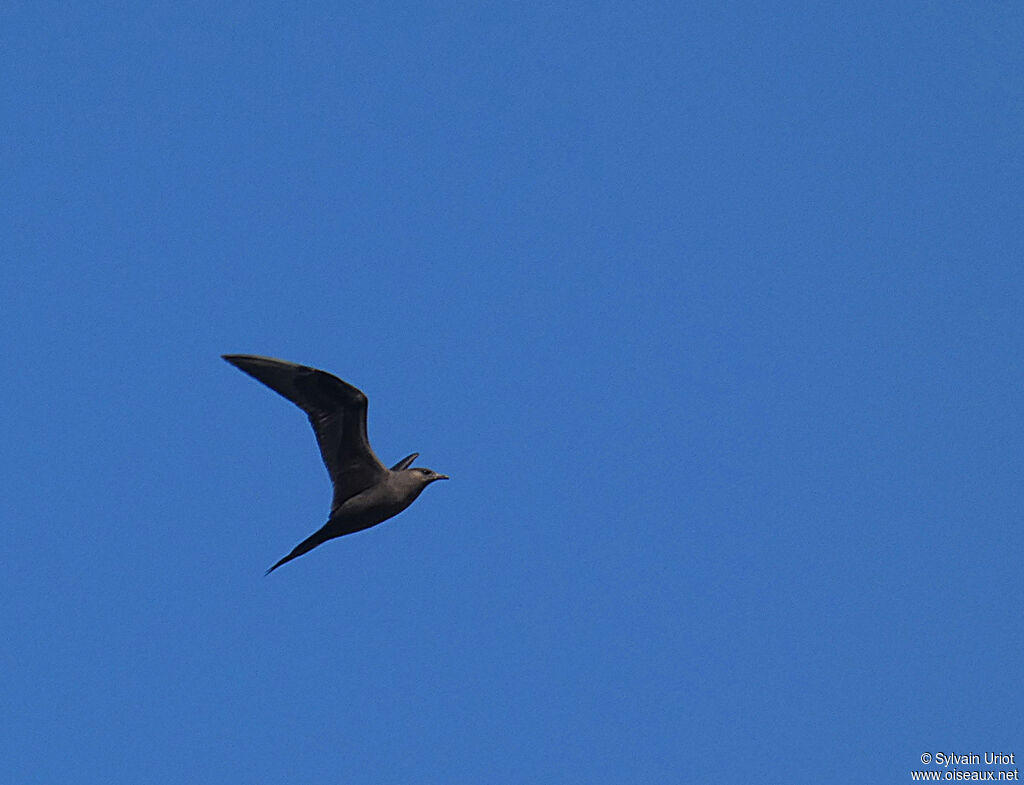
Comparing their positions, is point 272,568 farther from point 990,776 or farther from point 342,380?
point 990,776

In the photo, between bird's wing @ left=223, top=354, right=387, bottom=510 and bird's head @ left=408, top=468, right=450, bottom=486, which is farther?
bird's head @ left=408, top=468, right=450, bottom=486

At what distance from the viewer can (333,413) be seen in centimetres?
2744

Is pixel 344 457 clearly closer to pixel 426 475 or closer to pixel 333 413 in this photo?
pixel 333 413

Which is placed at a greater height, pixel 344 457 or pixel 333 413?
pixel 333 413

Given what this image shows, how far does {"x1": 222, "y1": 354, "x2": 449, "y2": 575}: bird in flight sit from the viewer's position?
89.0ft

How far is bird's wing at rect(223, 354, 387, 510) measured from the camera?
27.0m

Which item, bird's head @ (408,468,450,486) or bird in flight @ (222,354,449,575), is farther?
bird's head @ (408,468,450,486)

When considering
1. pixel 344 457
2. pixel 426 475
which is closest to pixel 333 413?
pixel 344 457

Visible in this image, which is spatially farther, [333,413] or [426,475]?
[426,475]

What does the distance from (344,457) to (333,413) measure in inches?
26.1

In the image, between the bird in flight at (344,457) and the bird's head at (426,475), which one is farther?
the bird's head at (426,475)

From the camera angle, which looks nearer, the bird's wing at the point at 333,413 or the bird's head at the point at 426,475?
the bird's wing at the point at 333,413

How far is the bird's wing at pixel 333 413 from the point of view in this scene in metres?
27.0

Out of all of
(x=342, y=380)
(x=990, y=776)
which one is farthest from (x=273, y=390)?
(x=990, y=776)
